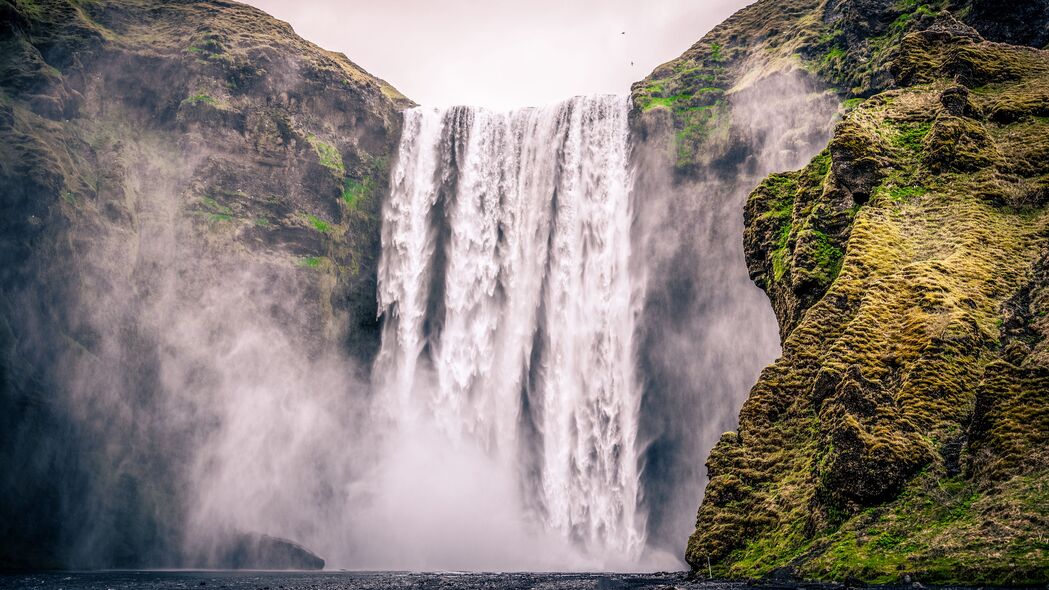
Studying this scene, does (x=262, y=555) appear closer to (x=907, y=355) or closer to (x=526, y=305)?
(x=526, y=305)

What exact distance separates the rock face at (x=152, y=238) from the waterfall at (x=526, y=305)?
2800 millimetres

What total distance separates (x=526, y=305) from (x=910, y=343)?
27.7 meters

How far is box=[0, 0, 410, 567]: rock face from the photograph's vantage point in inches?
1312

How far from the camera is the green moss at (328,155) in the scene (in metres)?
44.6

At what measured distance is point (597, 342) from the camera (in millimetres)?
41094

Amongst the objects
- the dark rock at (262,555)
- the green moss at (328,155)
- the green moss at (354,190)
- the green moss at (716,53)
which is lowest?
the dark rock at (262,555)

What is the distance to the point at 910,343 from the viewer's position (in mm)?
16891

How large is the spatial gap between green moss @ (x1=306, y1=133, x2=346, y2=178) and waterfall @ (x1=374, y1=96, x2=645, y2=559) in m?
3.63

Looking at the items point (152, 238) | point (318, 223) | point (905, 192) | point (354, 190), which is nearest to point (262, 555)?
point (152, 238)

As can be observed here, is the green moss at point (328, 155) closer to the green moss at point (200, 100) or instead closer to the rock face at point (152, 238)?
the rock face at point (152, 238)

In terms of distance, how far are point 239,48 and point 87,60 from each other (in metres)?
8.14

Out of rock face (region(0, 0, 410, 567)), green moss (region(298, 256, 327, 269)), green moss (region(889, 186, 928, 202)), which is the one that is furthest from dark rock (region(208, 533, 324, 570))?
green moss (region(889, 186, 928, 202))

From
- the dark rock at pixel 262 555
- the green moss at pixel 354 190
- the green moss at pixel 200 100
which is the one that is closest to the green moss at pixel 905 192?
the dark rock at pixel 262 555

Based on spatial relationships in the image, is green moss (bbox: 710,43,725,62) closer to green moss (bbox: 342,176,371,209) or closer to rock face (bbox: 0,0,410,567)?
rock face (bbox: 0,0,410,567)
